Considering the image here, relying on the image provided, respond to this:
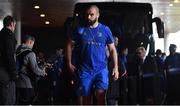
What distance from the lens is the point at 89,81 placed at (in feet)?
27.6

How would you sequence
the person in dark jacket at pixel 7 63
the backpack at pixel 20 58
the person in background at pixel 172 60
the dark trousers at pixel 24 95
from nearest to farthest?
1. the person in dark jacket at pixel 7 63
2. the backpack at pixel 20 58
3. the dark trousers at pixel 24 95
4. the person in background at pixel 172 60

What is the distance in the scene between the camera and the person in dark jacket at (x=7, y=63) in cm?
1004

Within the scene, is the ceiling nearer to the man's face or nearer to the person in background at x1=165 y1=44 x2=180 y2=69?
the person in background at x1=165 y1=44 x2=180 y2=69

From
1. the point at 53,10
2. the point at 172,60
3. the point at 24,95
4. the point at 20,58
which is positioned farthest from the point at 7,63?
the point at 53,10

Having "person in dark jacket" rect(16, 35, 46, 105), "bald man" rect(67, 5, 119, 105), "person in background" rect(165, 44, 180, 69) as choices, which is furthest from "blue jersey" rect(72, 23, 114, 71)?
"person in background" rect(165, 44, 180, 69)

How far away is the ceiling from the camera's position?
2705cm

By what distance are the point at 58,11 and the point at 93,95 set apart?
74.6 ft

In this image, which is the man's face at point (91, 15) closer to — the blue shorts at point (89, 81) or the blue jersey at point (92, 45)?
the blue jersey at point (92, 45)

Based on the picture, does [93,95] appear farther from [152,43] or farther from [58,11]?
[58,11]

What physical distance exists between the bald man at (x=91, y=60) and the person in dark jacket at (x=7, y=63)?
180 cm

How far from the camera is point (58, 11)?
30.9 meters

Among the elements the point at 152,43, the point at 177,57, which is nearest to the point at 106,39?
the point at 152,43

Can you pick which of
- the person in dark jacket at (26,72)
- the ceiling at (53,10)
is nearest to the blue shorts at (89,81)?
the person in dark jacket at (26,72)

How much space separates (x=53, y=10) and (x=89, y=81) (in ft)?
74.2
